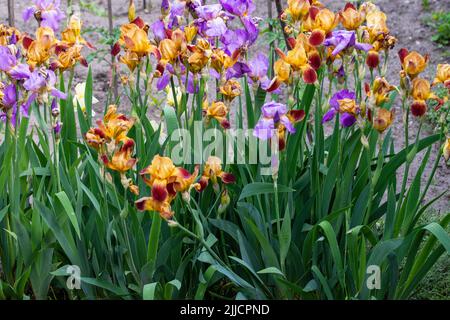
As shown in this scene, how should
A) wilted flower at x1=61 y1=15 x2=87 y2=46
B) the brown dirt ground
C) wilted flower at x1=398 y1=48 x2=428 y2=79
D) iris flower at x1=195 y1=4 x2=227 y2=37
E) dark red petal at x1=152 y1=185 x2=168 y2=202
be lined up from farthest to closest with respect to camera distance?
the brown dirt ground → wilted flower at x1=61 y1=15 x2=87 y2=46 → iris flower at x1=195 y1=4 x2=227 y2=37 → wilted flower at x1=398 y1=48 x2=428 y2=79 → dark red petal at x1=152 y1=185 x2=168 y2=202

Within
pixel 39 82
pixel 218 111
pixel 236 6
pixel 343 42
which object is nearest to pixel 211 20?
pixel 236 6

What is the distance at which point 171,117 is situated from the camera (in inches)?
98.0

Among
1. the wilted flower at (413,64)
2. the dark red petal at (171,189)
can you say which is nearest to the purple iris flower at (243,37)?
the wilted flower at (413,64)

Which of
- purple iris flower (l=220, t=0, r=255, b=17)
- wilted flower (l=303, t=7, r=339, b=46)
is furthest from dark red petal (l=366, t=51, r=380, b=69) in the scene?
purple iris flower (l=220, t=0, r=255, b=17)

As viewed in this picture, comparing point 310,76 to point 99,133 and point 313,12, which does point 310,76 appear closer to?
point 313,12

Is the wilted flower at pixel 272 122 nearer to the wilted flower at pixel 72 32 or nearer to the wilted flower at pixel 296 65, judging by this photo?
the wilted flower at pixel 296 65

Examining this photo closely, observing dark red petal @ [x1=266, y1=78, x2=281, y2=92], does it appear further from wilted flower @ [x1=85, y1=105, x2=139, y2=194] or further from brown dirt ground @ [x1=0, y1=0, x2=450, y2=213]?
brown dirt ground @ [x1=0, y1=0, x2=450, y2=213]

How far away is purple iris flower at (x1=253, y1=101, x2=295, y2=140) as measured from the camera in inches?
79.5

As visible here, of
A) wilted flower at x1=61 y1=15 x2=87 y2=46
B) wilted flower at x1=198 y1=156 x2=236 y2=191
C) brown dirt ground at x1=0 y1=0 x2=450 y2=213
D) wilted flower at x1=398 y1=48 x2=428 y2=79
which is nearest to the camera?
wilted flower at x1=398 y1=48 x2=428 y2=79

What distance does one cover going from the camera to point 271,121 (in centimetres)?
203

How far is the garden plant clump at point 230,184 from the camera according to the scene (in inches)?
82.0

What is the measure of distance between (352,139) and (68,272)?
910 millimetres
